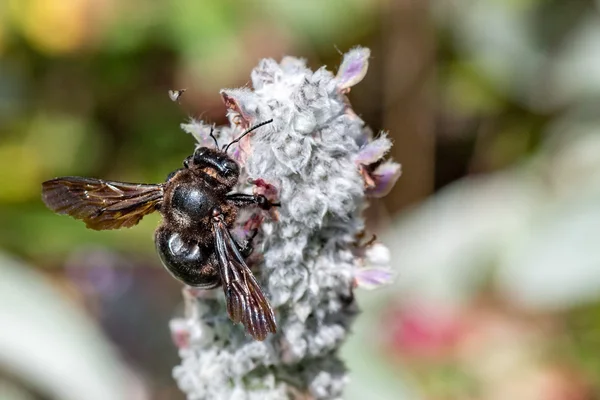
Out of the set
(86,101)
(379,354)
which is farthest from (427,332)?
(86,101)

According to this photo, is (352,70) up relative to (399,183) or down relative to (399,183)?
down

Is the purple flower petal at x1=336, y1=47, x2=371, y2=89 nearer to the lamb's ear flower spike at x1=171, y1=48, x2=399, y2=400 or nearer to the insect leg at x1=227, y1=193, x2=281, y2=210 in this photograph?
the lamb's ear flower spike at x1=171, y1=48, x2=399, y2=400

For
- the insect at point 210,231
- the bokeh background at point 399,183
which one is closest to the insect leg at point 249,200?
the insect at point 210,231

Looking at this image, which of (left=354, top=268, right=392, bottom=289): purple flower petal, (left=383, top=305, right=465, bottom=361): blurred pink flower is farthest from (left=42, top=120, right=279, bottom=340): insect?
(left=383, top=305, right=465, bottom=361): blurred pink flower

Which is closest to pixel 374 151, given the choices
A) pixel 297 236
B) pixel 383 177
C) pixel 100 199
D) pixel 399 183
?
pixel 383 177

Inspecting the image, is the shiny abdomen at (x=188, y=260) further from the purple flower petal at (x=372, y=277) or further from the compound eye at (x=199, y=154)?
the purple flower petal at (x=372, y=277)

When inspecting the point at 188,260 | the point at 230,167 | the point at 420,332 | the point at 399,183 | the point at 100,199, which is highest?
the point at 399,183

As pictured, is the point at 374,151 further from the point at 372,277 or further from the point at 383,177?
the point at 372,277
